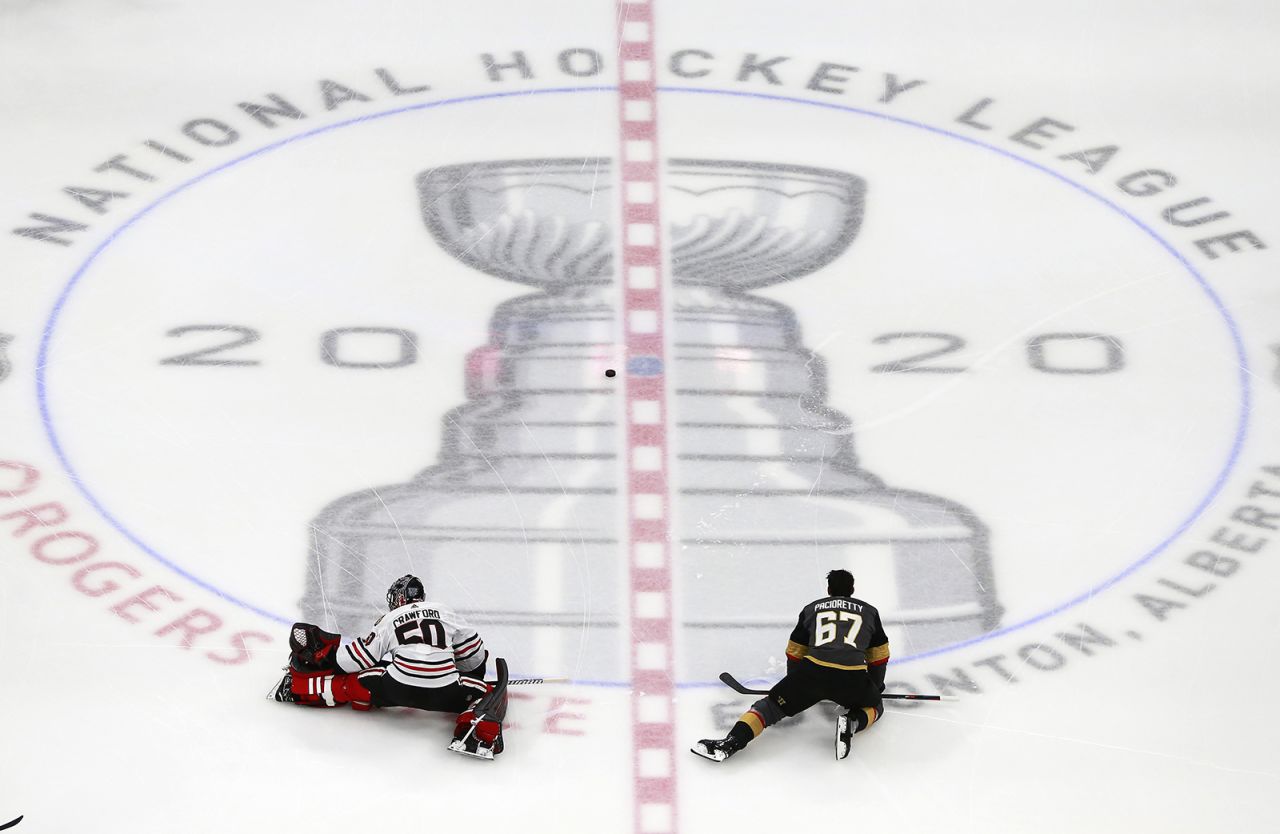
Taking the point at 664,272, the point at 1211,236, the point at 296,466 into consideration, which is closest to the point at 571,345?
the point at 664,272

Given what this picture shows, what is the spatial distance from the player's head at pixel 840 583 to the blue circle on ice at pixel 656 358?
1.15 feet

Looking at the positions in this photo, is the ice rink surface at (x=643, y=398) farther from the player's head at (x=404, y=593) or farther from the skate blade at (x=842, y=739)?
the player's head at (x=404, y=593)

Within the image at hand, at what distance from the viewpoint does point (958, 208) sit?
350 inches

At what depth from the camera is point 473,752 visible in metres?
6.34

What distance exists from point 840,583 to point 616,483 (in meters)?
1.13

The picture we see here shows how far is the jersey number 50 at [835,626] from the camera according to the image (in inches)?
255

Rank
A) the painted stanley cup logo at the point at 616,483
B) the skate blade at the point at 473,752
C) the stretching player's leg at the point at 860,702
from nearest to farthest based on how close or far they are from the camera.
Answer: the skate blade at the point at 473,752 < the stretching player's leg at the point at 860,702 < the painted stanley cup logo at the point at 616,483

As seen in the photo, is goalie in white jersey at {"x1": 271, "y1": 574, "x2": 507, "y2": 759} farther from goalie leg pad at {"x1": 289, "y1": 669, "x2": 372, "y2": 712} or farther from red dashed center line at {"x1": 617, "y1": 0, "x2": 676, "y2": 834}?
red dashed center line at {"x1": 617, "y1": 0, "x2": 676, "y2": 834}

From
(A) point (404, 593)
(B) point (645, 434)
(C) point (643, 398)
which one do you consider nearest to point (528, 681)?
(A) point (404, 593)

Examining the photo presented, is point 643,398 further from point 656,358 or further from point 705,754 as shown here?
point 705,754

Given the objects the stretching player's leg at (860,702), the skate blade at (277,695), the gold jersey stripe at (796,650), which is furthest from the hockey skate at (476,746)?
the stretching player's leg at (860,702)

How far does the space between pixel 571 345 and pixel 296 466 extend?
1.22m

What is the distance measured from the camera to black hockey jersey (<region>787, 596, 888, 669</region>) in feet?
21.2

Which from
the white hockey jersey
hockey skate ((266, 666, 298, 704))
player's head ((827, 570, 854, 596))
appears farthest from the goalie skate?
player's head ((827, 570, 854, 596))
